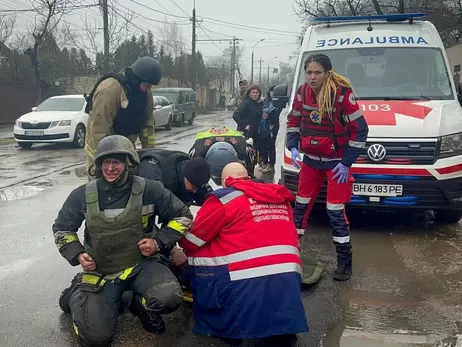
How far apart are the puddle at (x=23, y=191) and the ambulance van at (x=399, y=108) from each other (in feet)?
14.0

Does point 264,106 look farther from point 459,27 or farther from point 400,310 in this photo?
point 459,27

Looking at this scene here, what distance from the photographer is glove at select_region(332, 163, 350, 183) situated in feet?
14.1

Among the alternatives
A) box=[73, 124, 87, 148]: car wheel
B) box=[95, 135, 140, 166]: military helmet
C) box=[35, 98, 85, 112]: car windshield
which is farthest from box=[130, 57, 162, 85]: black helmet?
box=[35, 98, 85, 112]: car windshield

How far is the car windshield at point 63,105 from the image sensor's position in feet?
51.5

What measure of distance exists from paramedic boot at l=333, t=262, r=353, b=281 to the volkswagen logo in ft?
4.34

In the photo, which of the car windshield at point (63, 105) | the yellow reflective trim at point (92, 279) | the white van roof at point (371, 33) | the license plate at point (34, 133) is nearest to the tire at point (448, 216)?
the white van roof at point (371, 33)

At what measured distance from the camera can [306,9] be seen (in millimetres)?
23578

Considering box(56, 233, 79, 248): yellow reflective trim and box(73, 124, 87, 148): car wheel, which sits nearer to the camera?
box(56, 233, 79, 248): yellow reflective trim

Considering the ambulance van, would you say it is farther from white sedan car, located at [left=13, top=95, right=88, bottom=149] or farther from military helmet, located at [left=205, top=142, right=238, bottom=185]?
white sedan car, located at [left=13, top=95, right=88, bottom=149]

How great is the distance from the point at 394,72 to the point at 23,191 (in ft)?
19.5

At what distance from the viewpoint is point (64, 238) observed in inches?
129

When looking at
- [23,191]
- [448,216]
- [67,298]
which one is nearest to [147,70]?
[67,298]

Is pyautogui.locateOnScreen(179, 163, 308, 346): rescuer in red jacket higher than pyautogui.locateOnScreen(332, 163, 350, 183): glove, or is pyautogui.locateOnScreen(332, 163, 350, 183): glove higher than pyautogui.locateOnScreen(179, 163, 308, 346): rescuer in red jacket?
pyautogui.locateOnScreen(332, 163, 350, 183): glove

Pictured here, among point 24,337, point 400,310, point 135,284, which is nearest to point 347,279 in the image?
point 400,310
